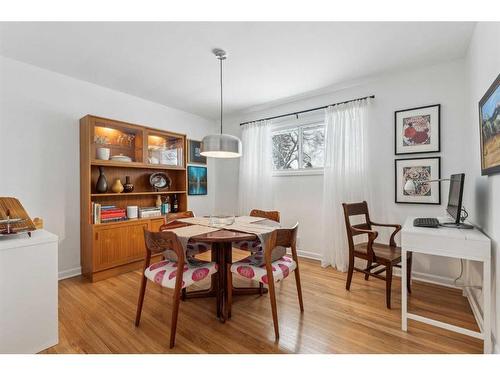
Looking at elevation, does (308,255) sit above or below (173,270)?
below

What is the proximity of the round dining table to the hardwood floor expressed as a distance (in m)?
0.08

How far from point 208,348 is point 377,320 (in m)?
1.37

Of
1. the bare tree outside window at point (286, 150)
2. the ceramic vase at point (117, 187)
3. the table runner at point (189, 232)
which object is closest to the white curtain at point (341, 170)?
the bare tree outside window at point (286, 150)

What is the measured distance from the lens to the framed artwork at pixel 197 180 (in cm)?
434

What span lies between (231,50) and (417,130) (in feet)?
7.44

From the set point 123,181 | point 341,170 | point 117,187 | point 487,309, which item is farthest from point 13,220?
point 341,170

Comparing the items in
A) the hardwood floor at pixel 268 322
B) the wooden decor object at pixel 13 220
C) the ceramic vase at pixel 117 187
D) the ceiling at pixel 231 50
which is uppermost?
the ceiling at pixel 231 50

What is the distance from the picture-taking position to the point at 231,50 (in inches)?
93.0

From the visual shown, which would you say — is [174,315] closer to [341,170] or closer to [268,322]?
[268,322]

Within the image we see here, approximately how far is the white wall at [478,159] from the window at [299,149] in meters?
1.61

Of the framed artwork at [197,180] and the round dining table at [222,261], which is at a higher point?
the framed artwork at [197,180]

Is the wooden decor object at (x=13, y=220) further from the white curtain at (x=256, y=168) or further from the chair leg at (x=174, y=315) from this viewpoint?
the white curtain at (x=256, y=168)
